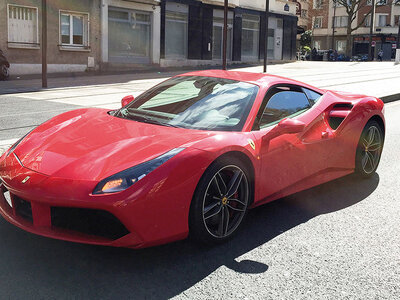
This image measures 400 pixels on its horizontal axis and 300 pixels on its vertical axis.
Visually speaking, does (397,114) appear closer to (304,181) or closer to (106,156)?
(304,181)

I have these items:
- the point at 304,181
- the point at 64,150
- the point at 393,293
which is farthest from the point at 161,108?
the point at 393,293

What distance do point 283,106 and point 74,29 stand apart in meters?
20.6

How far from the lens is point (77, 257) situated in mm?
3232

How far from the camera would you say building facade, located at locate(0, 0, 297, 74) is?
21.2 metres

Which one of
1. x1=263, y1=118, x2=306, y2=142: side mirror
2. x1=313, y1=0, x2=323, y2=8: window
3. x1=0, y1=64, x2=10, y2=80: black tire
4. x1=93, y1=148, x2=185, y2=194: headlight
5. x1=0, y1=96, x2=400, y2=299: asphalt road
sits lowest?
x1=0, y1=96, x2=400, y2=299: asphalt road

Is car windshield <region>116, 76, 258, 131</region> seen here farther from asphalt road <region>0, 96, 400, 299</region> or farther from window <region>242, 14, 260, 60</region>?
window <region>242, 14, 260, 60</region>

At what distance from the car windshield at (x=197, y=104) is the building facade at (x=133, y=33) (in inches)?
710

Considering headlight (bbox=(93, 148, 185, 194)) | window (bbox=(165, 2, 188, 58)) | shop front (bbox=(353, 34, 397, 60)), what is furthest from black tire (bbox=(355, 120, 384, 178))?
shop front (bbox=(353, 34, 397, 60))

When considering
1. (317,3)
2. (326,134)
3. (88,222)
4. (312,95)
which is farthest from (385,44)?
(88,222)

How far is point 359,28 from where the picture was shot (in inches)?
2724

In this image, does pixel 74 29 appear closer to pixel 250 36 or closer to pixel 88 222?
pixel 250 36

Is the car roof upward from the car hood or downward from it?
upward

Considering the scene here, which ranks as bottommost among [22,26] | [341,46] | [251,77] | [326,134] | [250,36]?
[326,134]

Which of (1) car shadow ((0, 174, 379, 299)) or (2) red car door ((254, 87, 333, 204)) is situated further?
(2) red car door ((254, 87, 333, 204))
